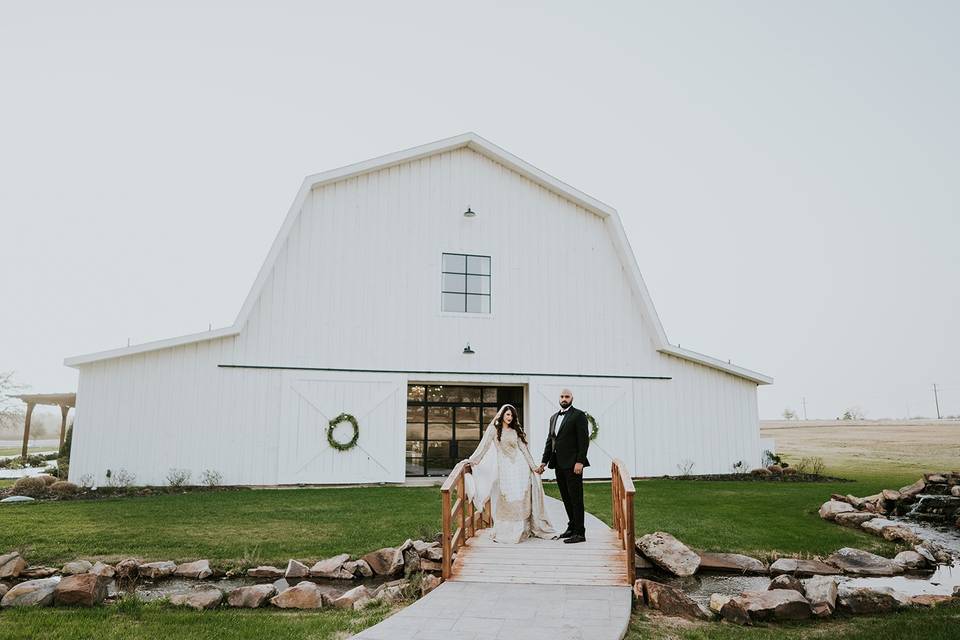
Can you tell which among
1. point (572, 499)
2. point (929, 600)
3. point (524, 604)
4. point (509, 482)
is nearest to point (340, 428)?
point (509, 482)

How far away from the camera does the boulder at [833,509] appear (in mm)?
9664

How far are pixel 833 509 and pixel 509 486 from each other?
599 cm

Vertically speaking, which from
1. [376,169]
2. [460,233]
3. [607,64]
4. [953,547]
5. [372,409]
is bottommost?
[953,547]

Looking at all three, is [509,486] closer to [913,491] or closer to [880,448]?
[913,491]

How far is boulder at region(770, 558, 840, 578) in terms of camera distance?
6.93 meters

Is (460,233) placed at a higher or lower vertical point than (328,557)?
higher

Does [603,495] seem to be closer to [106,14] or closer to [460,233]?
[460,233]

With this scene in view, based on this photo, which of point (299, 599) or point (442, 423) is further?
point (442, 423)

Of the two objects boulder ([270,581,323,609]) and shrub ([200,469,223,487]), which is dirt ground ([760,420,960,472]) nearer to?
shrub ([200,469,223,487])

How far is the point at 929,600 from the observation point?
5598 millimetres

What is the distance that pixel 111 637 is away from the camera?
448cm

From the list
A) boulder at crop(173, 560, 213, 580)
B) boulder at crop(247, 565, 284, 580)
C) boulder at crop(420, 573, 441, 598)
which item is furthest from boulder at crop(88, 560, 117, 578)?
boulder at crop(420, 573, 441, 598)

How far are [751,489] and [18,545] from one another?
1291 centimetres

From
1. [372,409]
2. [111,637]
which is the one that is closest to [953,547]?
[111,637]
